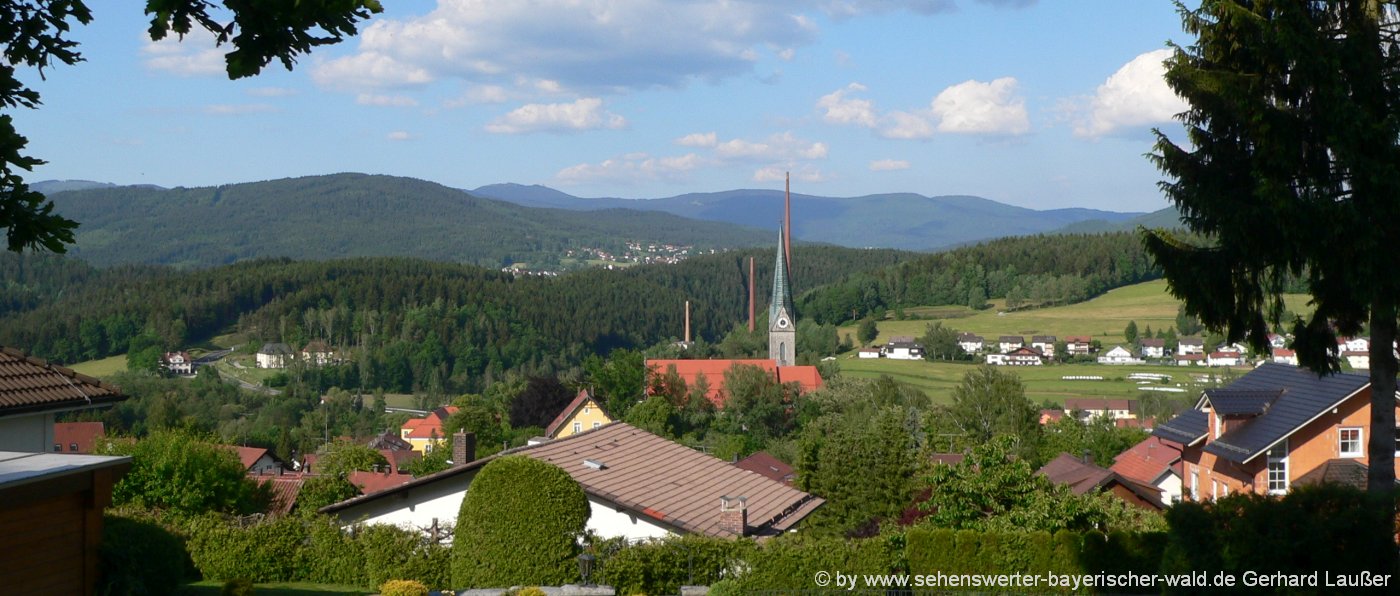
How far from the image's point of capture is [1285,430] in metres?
A: 17.9

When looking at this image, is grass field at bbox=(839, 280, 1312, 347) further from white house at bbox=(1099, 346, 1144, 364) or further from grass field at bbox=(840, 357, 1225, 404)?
grass field at bbox=(840, 357, 1225, 404)

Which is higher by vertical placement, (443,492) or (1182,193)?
(1182,193)

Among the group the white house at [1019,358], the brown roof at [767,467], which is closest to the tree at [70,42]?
the brown roof at [767,467]

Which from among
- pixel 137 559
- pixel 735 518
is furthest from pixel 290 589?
pixel 137 559

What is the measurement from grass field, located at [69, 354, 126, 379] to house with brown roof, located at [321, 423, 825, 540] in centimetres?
10510

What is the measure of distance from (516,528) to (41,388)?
5.84 m

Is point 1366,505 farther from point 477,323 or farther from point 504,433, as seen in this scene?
point 477,323

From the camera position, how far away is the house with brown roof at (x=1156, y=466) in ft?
89.4

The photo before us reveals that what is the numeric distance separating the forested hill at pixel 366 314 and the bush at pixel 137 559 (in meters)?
116

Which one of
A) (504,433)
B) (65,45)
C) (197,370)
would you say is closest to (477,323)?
(197,370)

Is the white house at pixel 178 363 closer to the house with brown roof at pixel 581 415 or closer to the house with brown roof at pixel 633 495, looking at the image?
the house with brown roof at pixel 581 415

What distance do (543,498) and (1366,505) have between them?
9202 millimetres

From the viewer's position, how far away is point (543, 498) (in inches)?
565

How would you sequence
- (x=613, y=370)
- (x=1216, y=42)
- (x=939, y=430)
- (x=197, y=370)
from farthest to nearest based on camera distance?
(x=197, y=370) → (x=613, y=370) → (x=939, y=430) → (x=1216, y=42)
